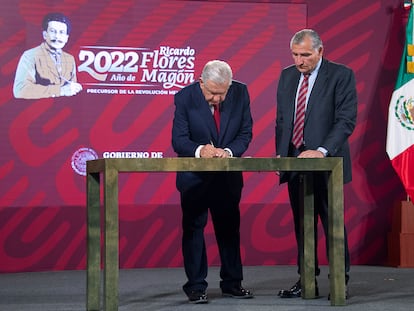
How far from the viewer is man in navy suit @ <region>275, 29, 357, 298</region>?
435 cm

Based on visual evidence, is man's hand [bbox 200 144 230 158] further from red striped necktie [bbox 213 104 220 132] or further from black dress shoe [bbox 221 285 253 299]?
black dress shoe [bbox 221 285 253 299]

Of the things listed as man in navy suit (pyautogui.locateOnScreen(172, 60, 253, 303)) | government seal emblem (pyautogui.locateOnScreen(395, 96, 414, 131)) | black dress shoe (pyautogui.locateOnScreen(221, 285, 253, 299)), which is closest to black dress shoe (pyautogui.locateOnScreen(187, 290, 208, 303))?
man in navy suit (pyautogui.locateOnScreen(172, 60, 253, 303))

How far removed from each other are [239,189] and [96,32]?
7.45 ft

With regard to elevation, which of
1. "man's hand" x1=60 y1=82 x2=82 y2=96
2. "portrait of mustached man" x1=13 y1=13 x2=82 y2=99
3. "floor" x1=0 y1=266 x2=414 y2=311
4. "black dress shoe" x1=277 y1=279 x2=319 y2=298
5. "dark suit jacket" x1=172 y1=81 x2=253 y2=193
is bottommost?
"floor" x1=0 y1=266 x2=414 y2=311

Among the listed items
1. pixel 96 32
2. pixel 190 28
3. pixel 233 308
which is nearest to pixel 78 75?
pixel 96 32

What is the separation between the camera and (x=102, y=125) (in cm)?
623

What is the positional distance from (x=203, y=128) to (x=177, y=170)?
0.58 meters

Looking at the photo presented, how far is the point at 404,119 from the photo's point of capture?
6.39 metres

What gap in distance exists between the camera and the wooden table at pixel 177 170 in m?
3.78

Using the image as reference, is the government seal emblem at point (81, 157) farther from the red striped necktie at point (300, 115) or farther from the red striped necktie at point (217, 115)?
the red striped necktie at point (300, 115)

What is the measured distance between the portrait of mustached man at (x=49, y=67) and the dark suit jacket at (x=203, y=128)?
2.01 metres

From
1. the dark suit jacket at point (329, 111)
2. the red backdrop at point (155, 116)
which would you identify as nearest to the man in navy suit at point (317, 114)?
the dark suit jacket at point (329, 111)

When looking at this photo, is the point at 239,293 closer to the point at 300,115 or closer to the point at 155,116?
the point at 300,115

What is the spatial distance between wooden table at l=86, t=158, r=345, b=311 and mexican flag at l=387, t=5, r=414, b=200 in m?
2.16
